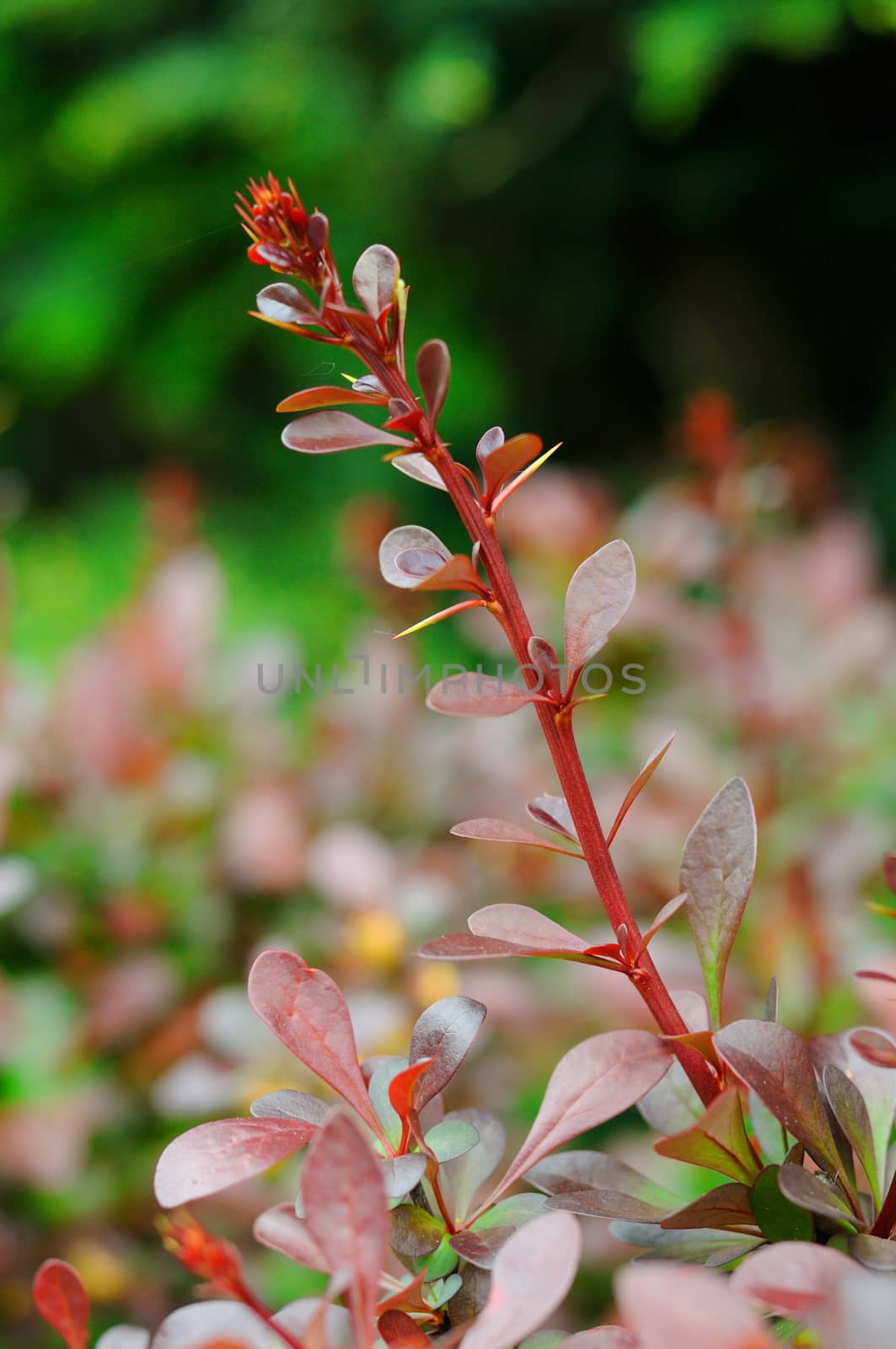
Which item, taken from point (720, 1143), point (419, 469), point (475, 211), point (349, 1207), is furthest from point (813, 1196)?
point (475, 211)

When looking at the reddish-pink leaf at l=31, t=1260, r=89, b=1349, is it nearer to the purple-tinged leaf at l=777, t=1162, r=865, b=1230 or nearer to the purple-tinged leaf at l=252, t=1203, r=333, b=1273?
the purple-tinged leaf at l=252, t=1203, r=333, b=1273

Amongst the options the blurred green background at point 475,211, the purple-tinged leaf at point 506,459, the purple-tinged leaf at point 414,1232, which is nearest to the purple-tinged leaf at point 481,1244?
the purple-tinged leaf at point 414,1232

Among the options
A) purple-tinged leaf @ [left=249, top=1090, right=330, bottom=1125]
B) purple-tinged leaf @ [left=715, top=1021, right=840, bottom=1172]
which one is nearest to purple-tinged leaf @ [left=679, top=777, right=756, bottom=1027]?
purple-tinged leaf @ [left=715, top=1021, right=840, bottom=1172]

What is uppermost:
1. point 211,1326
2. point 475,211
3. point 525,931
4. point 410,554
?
point 475,211

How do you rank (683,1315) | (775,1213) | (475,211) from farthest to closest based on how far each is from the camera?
(475,211)
(775,1213)
(683,1315)

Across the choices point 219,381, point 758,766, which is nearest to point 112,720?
point 758,766

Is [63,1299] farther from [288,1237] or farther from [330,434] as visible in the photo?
[330,434]
